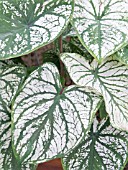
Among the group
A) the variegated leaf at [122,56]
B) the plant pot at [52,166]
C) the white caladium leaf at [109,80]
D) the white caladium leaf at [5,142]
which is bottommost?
the plant pot at [52,166]

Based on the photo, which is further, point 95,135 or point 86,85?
point 95,135

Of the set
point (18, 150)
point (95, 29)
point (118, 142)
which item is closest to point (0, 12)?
point (95, 29)

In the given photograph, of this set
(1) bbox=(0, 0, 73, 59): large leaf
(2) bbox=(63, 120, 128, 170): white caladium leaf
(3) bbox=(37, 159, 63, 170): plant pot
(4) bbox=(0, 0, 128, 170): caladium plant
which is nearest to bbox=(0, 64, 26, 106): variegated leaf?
(4) bbox=(0, 0, 128, 170): caladium plant

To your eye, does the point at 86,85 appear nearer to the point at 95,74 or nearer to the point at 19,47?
the point at 95,74

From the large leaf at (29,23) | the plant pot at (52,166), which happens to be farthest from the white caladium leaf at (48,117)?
the plant pot at (52,166)

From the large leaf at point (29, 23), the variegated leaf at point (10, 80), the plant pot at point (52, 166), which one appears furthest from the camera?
the plant pot at point (52, 166)

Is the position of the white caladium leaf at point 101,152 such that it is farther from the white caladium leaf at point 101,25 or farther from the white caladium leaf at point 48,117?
the white caladium leaf at point 101,25

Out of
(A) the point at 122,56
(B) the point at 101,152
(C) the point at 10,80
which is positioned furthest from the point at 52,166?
(A) the point at 122,56
